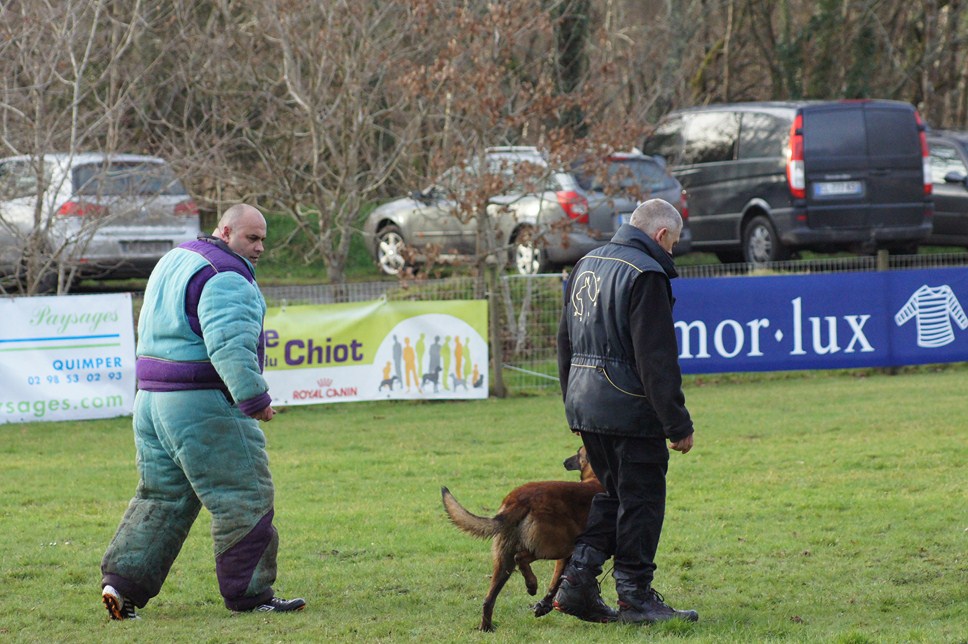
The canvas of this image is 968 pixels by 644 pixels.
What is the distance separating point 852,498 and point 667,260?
339cm

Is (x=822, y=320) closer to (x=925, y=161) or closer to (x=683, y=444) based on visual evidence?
(x=925, y=161)

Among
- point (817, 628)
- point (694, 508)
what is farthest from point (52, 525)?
point (817, 628)

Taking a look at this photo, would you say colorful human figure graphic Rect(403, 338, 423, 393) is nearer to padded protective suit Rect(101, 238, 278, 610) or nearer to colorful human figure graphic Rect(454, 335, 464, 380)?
colorful human figure graphic Rect(454, 335, 464, 380)

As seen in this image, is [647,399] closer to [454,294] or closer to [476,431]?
[476,431]

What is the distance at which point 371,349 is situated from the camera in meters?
13.5

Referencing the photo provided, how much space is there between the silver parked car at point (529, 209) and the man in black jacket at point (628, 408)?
920 cm

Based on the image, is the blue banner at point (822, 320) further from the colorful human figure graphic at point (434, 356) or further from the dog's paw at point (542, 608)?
the dog's paw at point (542, 608)

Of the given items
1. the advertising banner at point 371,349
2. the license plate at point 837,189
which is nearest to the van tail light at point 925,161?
the license plate at point 837,189

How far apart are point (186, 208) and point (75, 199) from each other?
1.56 metres

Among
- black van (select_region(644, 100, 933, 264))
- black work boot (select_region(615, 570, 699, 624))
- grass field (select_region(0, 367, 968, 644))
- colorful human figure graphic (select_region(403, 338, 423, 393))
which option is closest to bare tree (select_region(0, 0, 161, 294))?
grass field (select_region(0, 367, 968, 644))

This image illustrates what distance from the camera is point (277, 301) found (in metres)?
13.9

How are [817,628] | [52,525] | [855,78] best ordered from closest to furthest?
[817,628] < [52,525] < [855,78]

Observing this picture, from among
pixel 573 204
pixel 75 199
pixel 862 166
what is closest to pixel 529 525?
pixel 75 199

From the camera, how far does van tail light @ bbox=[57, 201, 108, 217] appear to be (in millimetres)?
14039
